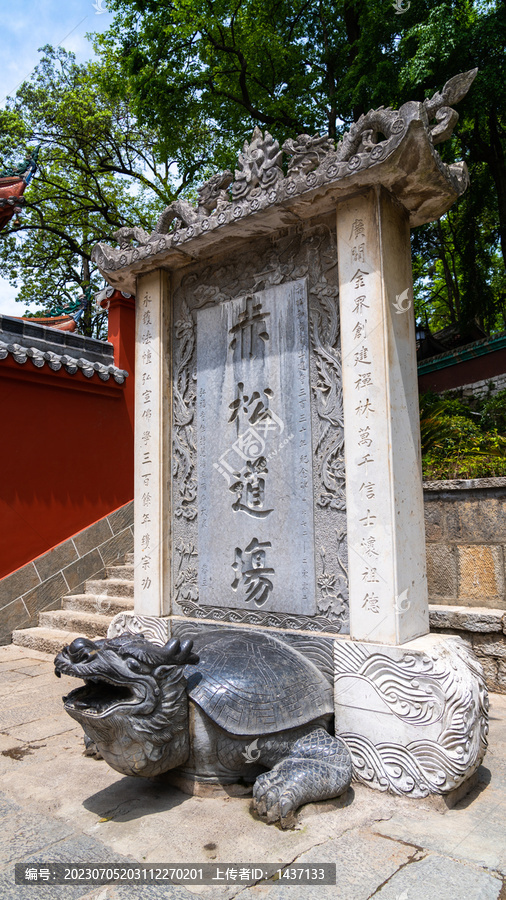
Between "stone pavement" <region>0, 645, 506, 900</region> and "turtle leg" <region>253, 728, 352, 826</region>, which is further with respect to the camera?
"turtle leg" <region>253, 728, 352, 826</region>

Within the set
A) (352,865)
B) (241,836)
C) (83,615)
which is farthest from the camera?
(83,615)

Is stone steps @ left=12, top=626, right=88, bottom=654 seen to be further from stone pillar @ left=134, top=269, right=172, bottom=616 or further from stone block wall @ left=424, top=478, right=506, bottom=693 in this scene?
stone block wall @ left=424, top=478, right=506, bottom=693

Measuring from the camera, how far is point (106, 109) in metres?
16.8

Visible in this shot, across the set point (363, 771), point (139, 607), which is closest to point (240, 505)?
point (139, 607)

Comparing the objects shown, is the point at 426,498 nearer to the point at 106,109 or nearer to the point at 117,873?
the point at 117,873

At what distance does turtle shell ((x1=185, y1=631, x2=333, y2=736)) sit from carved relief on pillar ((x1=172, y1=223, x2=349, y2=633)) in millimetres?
316

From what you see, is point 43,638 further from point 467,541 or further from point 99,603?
point 467,541

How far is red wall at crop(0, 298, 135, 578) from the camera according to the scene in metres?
6.92

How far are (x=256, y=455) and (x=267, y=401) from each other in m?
0.34

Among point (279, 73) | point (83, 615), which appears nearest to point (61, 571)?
point (83, 615)

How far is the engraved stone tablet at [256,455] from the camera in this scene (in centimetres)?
350

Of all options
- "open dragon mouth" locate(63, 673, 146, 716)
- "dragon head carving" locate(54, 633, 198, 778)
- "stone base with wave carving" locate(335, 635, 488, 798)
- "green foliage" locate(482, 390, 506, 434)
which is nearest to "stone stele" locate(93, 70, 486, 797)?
"stone base with wave carving" locate(335, 635, 488, 798)

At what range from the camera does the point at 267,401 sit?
12.1 feet

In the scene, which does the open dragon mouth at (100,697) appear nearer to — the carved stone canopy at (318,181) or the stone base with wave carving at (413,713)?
the stone base with wave carving at (413,713)
